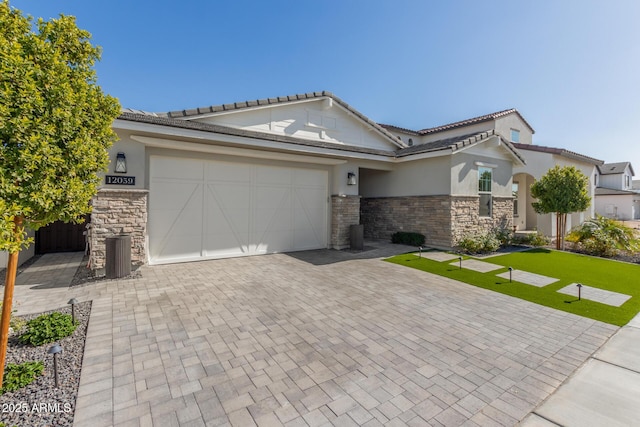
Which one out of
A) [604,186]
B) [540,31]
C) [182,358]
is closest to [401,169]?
[540,31]

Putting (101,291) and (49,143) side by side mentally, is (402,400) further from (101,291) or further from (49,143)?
(101,291)

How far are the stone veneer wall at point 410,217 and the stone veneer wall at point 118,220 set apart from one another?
1031 cm

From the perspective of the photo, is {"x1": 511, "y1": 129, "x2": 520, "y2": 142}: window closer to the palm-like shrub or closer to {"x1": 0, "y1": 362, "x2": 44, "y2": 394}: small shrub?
the palm-like shrub

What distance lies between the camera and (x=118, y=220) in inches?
295

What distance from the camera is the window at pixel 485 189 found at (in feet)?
41.5

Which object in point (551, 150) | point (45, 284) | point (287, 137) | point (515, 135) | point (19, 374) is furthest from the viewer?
point (515, 135)

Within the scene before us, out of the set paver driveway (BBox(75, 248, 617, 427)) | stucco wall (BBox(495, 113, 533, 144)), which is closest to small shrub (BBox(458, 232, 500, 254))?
paver driveway (BBox(75, 248, 617, 427))

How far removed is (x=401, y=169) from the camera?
13.2 meters

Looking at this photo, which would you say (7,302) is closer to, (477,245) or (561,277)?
(561,277)

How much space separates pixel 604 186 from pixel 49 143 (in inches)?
2181

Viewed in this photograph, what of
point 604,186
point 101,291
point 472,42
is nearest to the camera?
point 101,291

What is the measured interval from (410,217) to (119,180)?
11.2 meters

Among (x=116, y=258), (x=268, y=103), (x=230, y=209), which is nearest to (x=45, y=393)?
(x=116, y=258)

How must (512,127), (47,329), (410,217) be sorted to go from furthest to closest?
1. (512,127)
2. (410,217)
3. (47,329)
